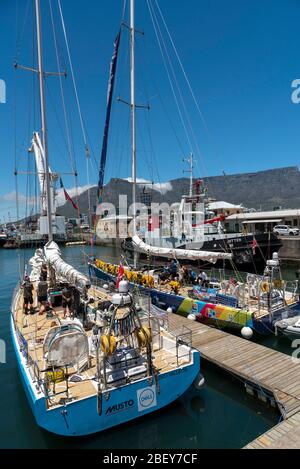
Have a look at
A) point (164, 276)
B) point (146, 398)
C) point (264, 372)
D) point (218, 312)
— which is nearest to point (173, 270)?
point (164, 276)

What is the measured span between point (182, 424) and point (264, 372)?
10.2 ft

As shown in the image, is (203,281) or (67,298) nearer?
(67,298)

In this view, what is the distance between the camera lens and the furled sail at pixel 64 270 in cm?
935

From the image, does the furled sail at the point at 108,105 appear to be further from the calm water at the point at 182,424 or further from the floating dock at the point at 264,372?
the calm water at the point at 182,424

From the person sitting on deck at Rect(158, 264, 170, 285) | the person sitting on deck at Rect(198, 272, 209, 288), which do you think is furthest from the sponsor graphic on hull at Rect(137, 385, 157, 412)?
the person sitting on deck at Rect(158, 264, 170, 285)

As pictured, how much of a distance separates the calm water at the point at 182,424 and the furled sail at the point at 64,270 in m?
3.86

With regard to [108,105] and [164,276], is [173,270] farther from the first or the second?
[108,105]

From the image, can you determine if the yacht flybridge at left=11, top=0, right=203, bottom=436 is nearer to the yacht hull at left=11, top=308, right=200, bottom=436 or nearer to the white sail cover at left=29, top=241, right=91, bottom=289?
the yacht hull at left=11, top=308, right=200, bottom=436

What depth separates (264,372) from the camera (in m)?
9.12

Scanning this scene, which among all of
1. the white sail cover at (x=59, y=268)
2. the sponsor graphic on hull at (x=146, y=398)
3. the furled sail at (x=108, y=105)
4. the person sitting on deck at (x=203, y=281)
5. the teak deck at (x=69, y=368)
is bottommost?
the sponsor graphic on hull at (x=146, y=398)

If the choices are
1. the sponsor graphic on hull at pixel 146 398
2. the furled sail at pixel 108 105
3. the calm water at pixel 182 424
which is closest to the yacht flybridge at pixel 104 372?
the sponsor graphic on hull at pixel 146 398

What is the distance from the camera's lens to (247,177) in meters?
125
